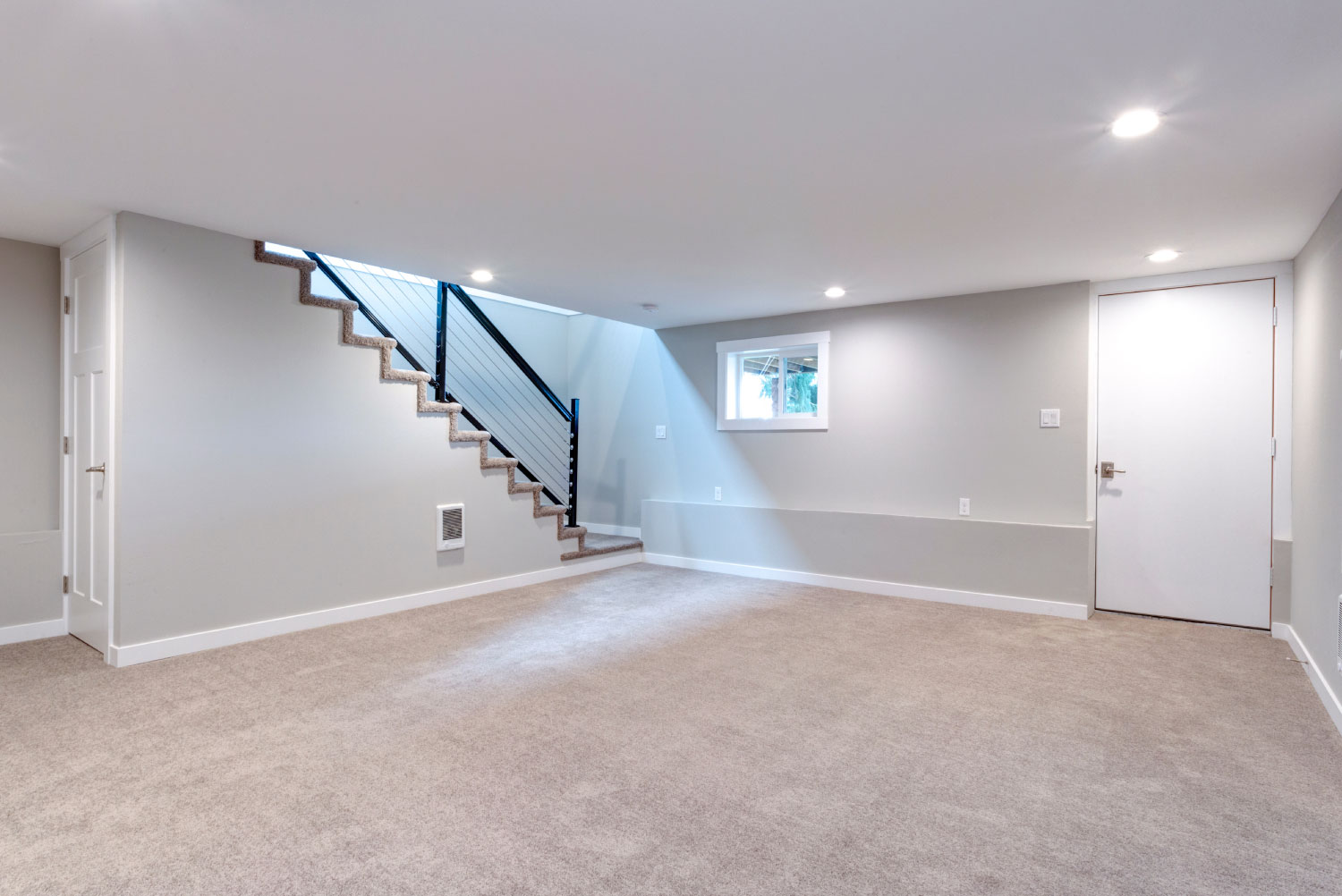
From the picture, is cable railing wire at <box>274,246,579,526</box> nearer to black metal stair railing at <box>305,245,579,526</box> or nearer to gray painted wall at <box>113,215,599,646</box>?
black metal stair railing at <box>305,245,579,526</box>

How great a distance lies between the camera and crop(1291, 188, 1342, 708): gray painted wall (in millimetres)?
3047

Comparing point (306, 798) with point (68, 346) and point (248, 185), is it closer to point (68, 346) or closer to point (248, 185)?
point (248, 185)

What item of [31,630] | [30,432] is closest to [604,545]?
[31,630]

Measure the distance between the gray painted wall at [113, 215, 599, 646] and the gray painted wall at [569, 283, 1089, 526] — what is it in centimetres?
236

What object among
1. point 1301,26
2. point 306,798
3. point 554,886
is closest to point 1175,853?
point 554,886

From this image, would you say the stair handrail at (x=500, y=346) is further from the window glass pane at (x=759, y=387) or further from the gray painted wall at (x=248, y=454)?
the window glass pane at (x=759, y=387)

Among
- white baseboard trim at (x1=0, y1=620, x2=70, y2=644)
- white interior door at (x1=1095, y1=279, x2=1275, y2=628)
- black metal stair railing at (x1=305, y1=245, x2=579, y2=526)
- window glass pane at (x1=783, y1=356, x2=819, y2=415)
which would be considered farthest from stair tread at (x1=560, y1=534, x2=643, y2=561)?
white interior door at (x1=1095, y1=279, x2=1275, y2=628)

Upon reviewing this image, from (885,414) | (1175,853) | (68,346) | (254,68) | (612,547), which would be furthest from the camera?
(612,547)

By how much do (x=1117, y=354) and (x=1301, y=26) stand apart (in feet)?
10.4

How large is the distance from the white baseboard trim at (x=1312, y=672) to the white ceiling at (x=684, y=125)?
2.06 m

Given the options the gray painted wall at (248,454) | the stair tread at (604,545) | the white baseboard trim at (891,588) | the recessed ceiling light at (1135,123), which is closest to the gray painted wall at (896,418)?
the stair tread at (604,545)

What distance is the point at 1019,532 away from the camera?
4809 millimetres

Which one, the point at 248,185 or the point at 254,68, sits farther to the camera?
the point at 248,185

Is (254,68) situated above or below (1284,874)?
above
